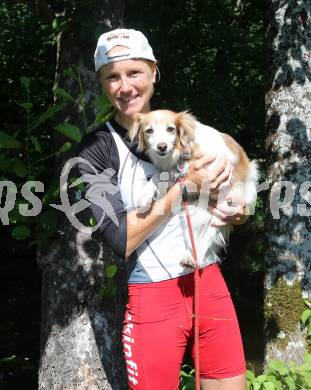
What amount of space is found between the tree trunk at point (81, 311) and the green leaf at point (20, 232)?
33 centimetres

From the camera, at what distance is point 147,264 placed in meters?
2.47

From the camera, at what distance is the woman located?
2.40 m

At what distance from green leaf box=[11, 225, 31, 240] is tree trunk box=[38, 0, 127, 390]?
1.07 feet

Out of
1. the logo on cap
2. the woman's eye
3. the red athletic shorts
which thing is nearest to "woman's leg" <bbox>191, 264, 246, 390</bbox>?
the red athletic shorts

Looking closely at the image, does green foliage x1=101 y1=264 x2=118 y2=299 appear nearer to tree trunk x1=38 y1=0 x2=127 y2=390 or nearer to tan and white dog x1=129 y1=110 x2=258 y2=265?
tree trunk x1=38 y1=0 x2=127 y2=390

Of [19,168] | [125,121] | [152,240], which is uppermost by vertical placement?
[125,121]

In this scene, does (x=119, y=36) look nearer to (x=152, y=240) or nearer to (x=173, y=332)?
(x=152, y=240)

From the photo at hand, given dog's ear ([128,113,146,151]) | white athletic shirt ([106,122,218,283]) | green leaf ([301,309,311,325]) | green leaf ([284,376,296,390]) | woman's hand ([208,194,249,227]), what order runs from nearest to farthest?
white athletic shirt ([106,122,218,283]) < dog's ear ([128,113,146,151]) < woman's hand ([208,194,249,227]) < green leaf ([284,376,296,390]) < green leaf ([301,309,311,325])

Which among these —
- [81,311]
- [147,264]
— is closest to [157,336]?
[147,264]

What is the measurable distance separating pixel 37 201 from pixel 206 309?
1.43 metres

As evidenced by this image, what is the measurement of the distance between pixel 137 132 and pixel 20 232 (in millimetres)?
1137

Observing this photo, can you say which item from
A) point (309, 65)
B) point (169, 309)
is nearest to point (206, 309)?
point (169, 309)

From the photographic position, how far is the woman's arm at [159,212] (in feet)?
7.72

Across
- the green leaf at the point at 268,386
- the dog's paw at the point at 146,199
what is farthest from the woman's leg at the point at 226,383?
the green leaf at the point at 268,386
